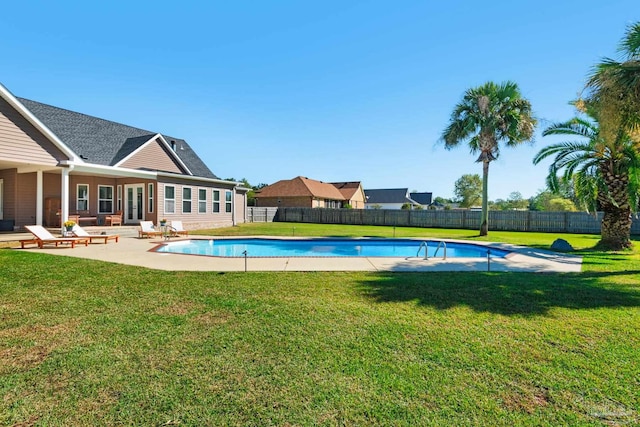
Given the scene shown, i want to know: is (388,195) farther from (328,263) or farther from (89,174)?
(328,263)

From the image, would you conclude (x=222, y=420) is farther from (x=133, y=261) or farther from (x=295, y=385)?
(x=133, y=261)

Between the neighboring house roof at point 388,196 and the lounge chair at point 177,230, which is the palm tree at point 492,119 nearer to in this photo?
the lounge chair at point 177,230

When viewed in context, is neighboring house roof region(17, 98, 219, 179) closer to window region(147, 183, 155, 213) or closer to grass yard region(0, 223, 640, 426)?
A: window region(147, 183, 155, 213)

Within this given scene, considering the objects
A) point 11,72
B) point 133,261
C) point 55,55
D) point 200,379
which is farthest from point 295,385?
point 11,72

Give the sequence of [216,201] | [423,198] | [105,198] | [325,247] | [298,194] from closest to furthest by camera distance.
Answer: [325,247] → [105,198] → [216,201] → [298,194] → [423,198]

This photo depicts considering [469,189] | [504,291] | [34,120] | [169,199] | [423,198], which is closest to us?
[504,291]

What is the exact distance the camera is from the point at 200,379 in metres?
2.91

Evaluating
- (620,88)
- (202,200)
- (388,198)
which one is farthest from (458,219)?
(388,198)

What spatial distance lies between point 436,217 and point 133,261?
80.3 feet

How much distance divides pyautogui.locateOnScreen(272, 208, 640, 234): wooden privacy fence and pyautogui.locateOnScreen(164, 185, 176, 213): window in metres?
17.0

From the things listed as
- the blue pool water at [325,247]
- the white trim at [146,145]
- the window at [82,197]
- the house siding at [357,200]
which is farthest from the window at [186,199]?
the house siding at [357,200]

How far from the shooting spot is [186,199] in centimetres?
1980

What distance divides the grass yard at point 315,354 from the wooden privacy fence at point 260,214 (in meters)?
25.5

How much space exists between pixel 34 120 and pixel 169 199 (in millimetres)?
6919
